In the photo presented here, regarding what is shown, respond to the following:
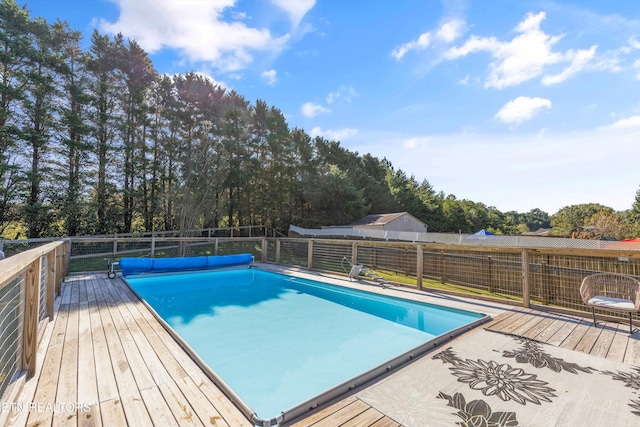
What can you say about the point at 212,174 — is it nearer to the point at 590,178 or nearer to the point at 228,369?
the point at 228,369

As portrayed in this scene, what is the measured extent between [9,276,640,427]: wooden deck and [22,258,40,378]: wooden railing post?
5.2 inches

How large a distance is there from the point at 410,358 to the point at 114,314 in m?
3.87

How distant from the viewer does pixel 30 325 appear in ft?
6.98

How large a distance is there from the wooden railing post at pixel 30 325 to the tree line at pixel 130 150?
434 inches

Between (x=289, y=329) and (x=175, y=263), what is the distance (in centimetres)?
478

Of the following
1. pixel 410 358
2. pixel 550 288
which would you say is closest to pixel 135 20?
pixel 410 358

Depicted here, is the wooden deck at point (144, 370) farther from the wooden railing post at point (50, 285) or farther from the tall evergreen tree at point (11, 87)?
the tall evergreen tree at point (11, 87)

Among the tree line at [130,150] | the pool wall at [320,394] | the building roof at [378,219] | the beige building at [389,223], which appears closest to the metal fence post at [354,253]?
the pool wall at [320,394]

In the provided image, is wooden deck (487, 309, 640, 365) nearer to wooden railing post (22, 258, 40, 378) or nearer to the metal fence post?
the metal fence post

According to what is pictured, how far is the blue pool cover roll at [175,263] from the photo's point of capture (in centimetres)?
707

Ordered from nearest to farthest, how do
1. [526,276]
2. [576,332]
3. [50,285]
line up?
[576,332], [50,285], [526,276]

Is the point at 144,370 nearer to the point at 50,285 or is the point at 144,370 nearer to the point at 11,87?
the point at 50,285

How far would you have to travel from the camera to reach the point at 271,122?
17.9 m

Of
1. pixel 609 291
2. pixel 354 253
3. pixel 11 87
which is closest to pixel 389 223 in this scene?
→ pixel 354 253
